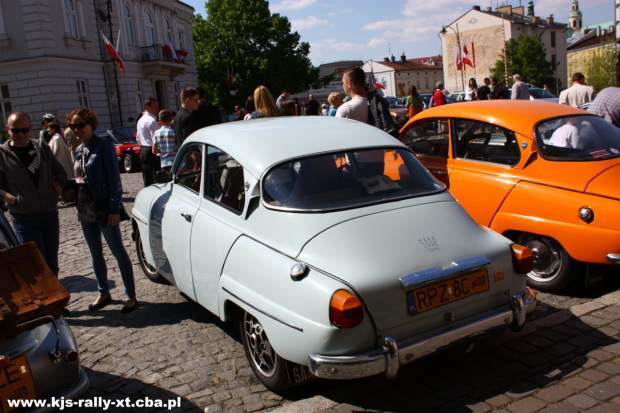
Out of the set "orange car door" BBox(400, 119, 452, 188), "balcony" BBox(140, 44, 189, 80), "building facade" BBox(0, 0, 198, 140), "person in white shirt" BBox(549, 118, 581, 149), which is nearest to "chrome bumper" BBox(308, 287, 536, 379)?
"person in white shirt" BBox(549, 118, 581, 149)

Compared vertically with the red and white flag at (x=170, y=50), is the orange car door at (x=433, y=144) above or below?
below

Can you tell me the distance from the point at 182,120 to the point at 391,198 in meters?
4.67

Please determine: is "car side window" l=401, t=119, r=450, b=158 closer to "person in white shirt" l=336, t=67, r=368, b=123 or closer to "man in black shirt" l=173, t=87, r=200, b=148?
"person in white shirt" l=336, t=67, r=368, b=123

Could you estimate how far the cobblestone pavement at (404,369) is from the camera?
333 centimetres

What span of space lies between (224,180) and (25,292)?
1631 mm

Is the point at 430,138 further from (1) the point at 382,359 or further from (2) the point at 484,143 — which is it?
(1) the point at 382,359

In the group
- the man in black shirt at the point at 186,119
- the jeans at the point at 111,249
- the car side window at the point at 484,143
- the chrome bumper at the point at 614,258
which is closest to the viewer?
the chrome bumper at the point at 614,258

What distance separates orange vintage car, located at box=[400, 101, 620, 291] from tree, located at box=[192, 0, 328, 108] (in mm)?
44870

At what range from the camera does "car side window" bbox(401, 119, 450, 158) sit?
617cm

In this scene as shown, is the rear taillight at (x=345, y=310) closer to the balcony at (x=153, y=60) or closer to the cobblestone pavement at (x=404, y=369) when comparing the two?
the cobblestone pavement at (x=404, y=369)

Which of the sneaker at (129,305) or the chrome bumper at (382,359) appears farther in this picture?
the sneaker at (129,305)

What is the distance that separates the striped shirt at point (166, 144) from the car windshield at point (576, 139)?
16.3ft

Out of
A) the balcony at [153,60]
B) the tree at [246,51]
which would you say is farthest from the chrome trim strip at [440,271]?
the tree at [246,51]

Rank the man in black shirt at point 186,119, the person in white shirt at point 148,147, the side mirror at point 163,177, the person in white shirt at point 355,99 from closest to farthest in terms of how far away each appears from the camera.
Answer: the side mirror at point 163,177 < the person in white shirt at point 355,99 < the man in black shirt at point 186,119 < the person in white shirt at point 148,147
